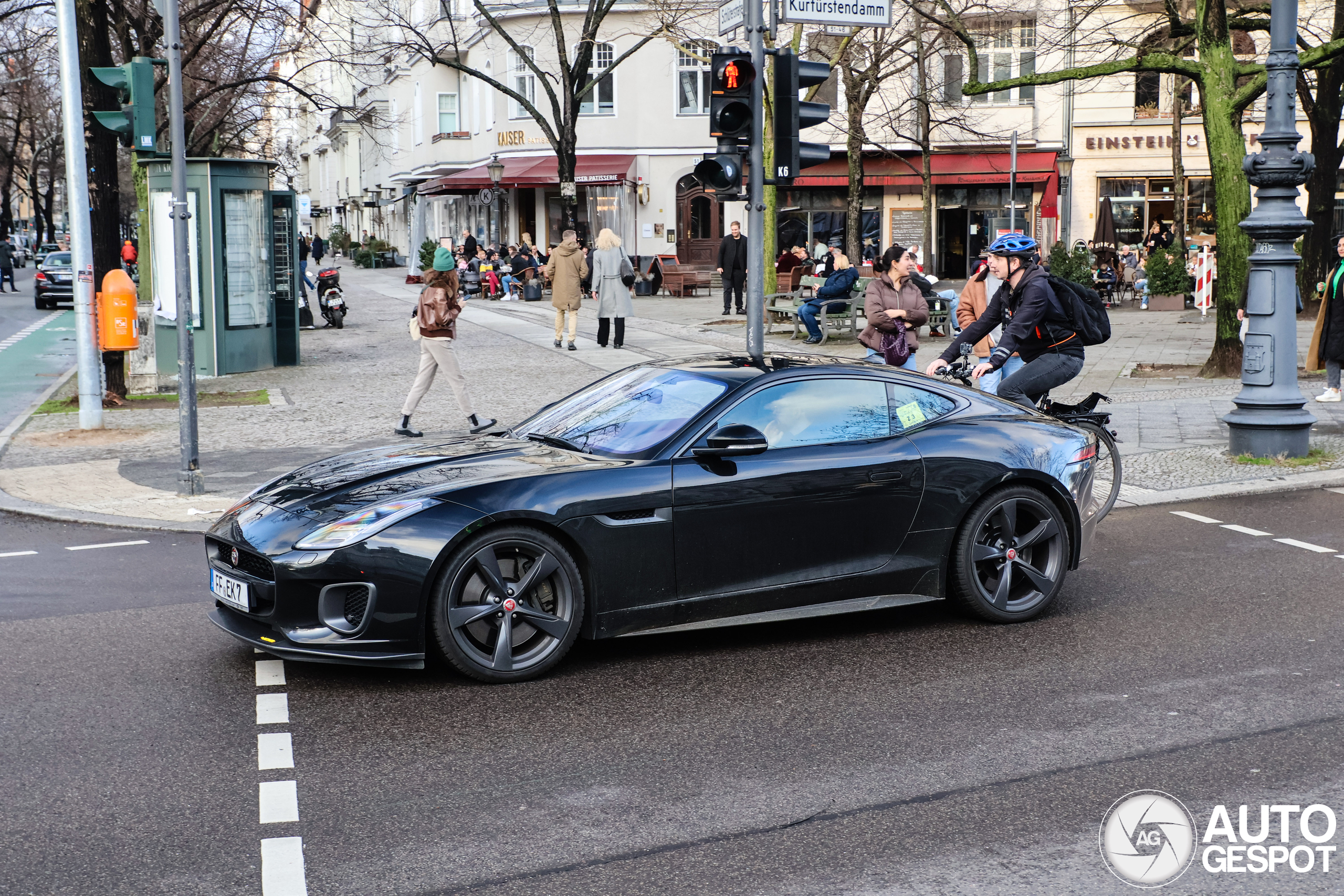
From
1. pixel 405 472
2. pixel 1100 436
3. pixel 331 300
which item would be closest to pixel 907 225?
pixel 331 300

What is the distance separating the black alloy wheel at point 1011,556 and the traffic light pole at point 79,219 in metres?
9.34

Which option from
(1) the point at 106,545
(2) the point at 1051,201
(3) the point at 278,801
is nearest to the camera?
(3) the point at 278,801

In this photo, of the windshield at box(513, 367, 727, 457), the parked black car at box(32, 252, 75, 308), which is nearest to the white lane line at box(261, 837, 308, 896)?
the windshield at box(513, 367, 727, 457)

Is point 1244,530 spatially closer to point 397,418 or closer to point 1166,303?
point 397,418

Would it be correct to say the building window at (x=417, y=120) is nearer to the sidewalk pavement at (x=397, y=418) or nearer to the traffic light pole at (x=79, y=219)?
the sidewalk pavement at (x=397, y=418)

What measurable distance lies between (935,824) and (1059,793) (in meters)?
0.52

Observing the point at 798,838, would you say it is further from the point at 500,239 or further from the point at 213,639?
the point at 500,239

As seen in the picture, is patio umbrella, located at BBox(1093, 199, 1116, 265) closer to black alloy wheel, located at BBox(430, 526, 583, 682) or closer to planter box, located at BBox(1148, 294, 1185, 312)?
planter box, located at BBox(1148, 294, 1185, 312)

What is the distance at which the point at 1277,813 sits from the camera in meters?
4.52

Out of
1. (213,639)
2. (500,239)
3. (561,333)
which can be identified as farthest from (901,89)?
(213,639)

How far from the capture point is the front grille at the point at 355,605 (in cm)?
566

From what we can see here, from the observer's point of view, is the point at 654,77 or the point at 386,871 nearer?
the point at 386,871

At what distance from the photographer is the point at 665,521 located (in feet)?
20.1

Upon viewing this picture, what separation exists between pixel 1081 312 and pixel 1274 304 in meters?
2.77
